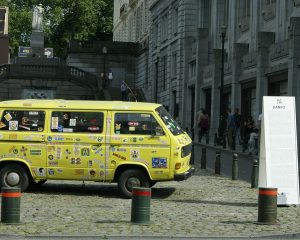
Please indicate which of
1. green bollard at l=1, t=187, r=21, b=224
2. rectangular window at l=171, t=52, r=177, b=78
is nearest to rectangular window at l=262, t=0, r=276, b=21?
rectangular window at l=171, t=52, r=177, b=78

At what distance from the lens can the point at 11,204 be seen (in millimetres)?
11023

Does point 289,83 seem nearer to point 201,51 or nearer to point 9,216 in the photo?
point 201,51

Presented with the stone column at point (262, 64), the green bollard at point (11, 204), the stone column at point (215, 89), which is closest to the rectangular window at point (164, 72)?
the stone column at point (215, 89)

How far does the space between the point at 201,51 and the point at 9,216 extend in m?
40.1

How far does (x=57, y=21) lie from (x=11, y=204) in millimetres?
76538

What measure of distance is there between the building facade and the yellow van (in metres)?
17.4

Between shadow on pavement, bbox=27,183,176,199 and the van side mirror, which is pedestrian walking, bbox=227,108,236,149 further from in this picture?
the van side mirror

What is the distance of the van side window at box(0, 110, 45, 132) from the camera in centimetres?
1553

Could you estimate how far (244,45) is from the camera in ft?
135

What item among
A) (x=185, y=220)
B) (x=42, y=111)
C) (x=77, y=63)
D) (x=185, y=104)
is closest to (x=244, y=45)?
(x=185, y=104)

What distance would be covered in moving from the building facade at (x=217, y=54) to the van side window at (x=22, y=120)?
1833 cm

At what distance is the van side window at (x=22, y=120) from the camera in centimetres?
1553

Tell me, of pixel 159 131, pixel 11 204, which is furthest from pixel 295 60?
pixel 11 204

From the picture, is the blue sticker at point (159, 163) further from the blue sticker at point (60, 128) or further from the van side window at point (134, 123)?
the blue sticker at point (60, 128)
